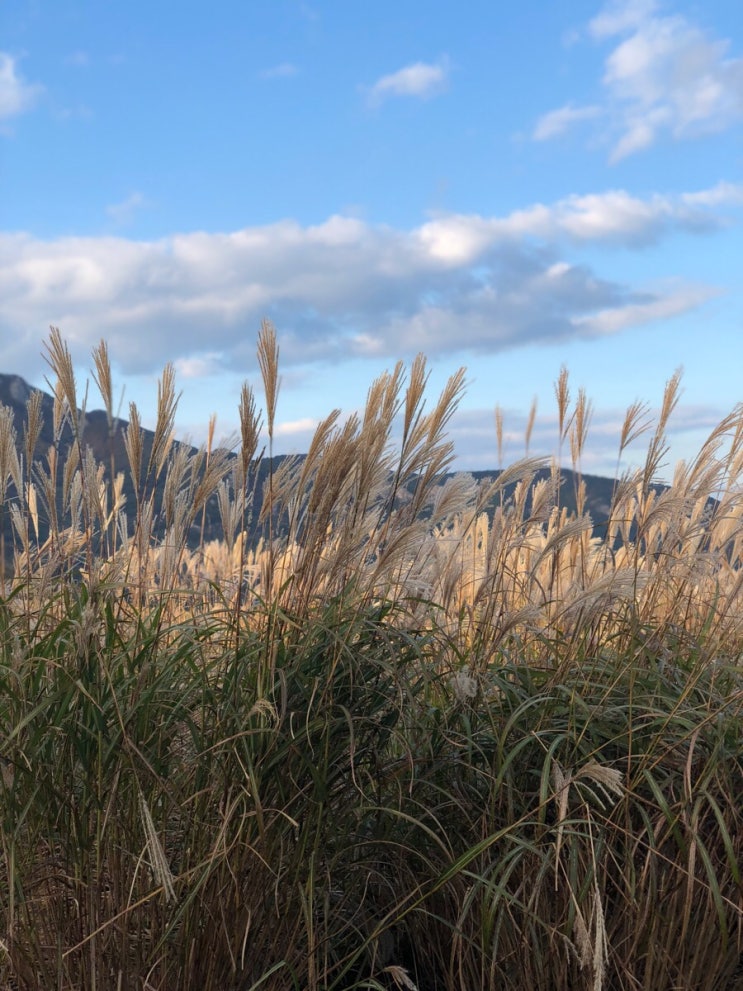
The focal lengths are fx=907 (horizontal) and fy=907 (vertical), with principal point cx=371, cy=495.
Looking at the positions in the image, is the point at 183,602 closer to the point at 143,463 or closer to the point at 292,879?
the point at 143,463

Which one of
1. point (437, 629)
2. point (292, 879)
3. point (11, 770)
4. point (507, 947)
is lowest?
point (507, 947)

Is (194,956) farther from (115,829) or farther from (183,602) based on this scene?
(183,602)

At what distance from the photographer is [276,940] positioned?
2.04m

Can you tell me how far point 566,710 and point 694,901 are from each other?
57 centimetres

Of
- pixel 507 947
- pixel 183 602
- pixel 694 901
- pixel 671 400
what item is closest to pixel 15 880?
pixel 507 947

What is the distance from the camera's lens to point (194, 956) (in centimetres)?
197

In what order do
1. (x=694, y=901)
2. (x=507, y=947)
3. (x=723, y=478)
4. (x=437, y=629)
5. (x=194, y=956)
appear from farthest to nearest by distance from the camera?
→ (x=723, y=478) < (x=437, y=629) < (x=694, y=901) < (x=507, y=947) < (x=194, y=956)

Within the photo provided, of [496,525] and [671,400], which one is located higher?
[671,400]

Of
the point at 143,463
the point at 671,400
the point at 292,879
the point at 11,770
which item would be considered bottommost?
the point at 292,879

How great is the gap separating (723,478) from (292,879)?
6.75 feet

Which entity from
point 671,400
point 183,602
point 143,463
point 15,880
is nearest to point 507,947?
point 15,880

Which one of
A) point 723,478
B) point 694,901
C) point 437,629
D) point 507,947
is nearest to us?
point 507,947

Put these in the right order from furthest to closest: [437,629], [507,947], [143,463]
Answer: [143,463], [437,629], [507,947]

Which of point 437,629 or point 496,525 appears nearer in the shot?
point 437,629
